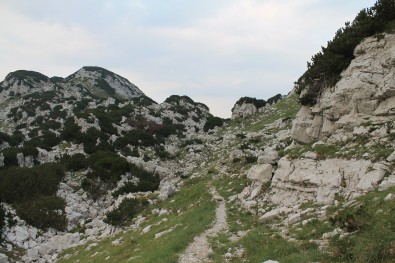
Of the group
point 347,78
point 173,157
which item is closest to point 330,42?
point 347,78

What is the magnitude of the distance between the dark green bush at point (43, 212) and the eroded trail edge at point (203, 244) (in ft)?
41.3

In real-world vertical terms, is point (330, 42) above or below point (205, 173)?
above

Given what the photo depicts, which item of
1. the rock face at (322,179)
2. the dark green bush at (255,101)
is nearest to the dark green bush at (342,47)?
the rock face at (322,179)

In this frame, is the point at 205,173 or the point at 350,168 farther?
the point at 205,173

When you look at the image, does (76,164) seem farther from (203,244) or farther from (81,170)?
(203,244)

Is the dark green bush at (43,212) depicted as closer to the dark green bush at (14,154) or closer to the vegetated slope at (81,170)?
the vegetated slope at (81,170)

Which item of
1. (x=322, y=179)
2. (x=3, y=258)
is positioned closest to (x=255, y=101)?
(x=322, y=179)

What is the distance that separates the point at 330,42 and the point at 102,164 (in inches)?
886

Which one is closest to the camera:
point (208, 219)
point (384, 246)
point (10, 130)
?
point (384, 246)

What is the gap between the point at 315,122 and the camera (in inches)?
916

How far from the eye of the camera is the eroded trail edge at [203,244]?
13.5 meters

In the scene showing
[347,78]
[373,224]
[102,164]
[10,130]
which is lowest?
[373,224]

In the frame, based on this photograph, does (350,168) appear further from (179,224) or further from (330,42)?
(330,42)

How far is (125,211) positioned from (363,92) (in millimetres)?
17122
